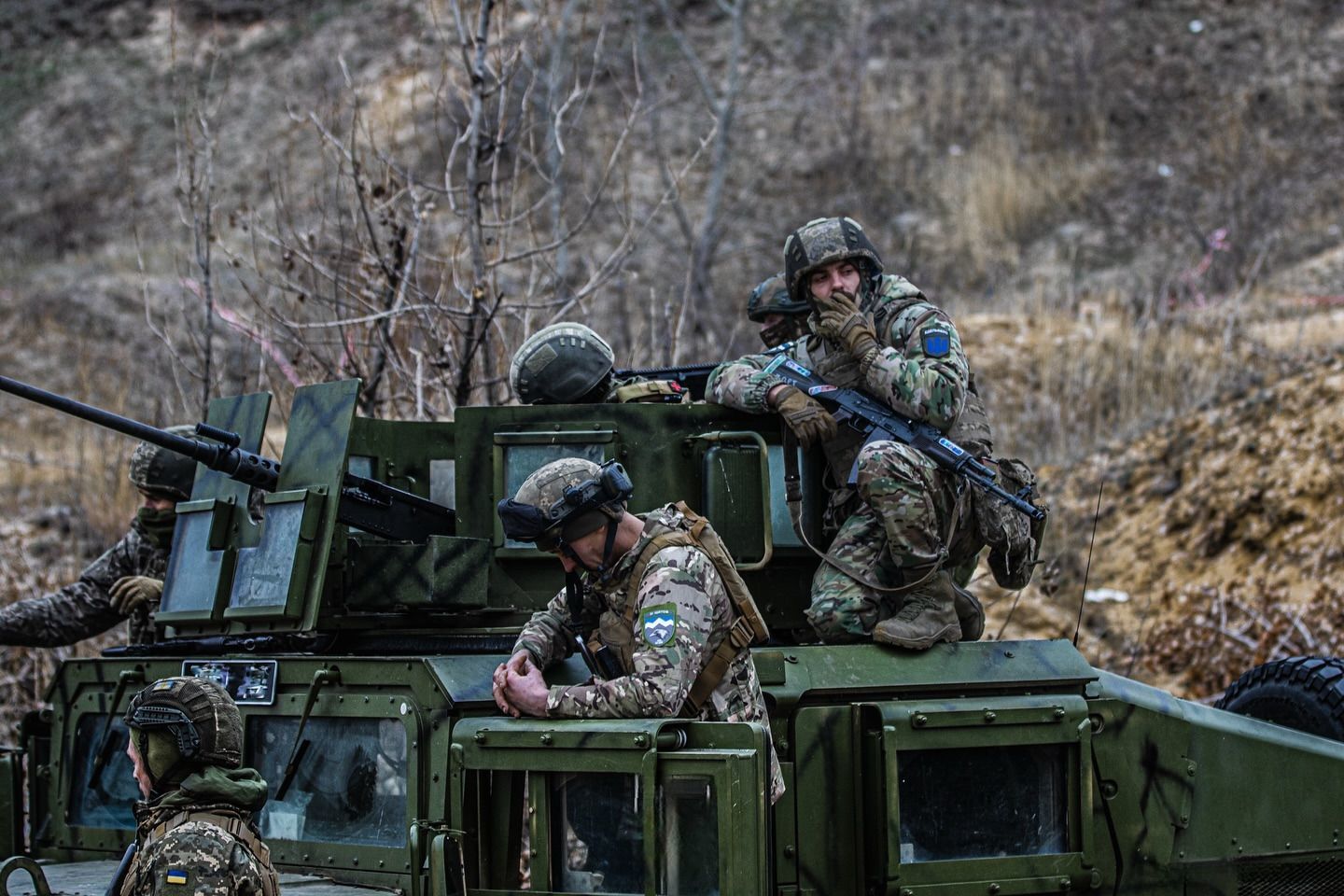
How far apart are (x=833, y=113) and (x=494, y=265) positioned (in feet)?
40.1

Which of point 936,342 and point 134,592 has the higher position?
point 936,342

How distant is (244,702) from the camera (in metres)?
5.72

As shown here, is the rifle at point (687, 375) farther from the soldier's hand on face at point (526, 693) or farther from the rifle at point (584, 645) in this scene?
the soldier's hand on face at point (526, 693)

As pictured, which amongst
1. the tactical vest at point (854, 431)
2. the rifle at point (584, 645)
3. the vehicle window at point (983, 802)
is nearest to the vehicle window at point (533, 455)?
the tactical vest at point (854, 431)

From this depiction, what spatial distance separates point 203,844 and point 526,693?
1091mm

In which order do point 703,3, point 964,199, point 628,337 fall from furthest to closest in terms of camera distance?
point 703,3, point 964,199, point 628,337

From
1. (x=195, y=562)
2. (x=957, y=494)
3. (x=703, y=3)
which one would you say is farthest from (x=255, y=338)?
(x=703, y=3)

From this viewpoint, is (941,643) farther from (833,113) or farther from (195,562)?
(833,113)

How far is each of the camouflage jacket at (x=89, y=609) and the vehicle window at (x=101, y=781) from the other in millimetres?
1174

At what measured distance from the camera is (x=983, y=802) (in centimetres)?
539

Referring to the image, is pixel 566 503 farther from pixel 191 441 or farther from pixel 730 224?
pixel 730 224

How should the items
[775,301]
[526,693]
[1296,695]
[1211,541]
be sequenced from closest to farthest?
[526,693] → [1296,695] → [775,301] → [1211,541]

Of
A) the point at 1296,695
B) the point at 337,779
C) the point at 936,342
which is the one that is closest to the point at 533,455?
the point at 337,779

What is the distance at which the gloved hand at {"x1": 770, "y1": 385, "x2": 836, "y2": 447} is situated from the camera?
598 cm
